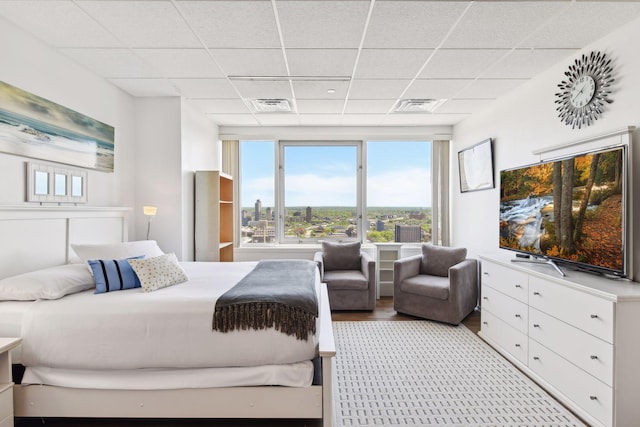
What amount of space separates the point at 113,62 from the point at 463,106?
4.00m

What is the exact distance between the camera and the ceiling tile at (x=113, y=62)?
301 cm

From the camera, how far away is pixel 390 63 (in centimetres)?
321

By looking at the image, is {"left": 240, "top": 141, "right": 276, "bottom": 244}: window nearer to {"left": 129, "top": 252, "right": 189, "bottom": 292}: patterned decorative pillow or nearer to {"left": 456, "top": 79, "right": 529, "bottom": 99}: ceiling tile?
{"left": 129, "top": 252, "right": 189, "bottom": 292}: patterned decorative pillow

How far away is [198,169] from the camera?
484cm

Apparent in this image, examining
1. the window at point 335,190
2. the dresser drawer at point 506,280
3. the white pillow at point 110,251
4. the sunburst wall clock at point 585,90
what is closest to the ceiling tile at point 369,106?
the window at point 335,190

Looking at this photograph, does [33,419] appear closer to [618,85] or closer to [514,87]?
[618,85]

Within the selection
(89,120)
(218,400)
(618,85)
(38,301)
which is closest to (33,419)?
(38,301)

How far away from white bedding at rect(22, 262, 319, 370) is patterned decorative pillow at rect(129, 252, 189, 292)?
1.44 feet

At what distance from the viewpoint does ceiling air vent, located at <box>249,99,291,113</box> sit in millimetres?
4344

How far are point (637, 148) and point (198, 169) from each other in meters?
4.57

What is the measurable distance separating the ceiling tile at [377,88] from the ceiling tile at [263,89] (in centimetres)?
75

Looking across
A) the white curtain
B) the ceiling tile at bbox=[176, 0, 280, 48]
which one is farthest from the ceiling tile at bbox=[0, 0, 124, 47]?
the white curtain

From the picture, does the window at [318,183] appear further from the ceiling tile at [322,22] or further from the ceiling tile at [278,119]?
the ceiling tile at [322,22]

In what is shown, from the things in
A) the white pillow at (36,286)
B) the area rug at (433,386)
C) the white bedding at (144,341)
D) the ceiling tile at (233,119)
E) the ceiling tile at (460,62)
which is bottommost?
the area rug at (433,386)
